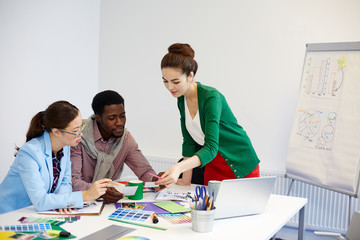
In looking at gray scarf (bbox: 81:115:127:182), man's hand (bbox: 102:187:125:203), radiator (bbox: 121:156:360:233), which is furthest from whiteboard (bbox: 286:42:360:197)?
man's hand (bbox: 102:187:125:203)

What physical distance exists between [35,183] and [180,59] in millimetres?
913

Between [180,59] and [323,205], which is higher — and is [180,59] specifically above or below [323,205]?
above

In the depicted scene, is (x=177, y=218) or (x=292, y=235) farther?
(x=292, y=235)

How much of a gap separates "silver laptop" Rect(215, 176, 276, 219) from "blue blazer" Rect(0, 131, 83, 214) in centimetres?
63

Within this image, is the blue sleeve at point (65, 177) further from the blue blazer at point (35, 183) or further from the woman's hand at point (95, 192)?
the woman's hand at point (95, 192)

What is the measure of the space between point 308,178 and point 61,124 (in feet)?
7.21

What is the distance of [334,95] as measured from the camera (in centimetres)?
303

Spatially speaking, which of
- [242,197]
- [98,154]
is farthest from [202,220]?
[98,154]

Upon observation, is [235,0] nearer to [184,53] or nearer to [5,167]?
[184,53]

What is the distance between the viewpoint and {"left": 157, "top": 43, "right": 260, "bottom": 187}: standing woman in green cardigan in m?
1.92

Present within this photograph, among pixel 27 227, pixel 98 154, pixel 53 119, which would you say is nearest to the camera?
pixel 27 227

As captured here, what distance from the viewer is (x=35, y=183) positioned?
1.65m

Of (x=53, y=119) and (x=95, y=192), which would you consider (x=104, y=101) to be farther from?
(x=95, y=192)

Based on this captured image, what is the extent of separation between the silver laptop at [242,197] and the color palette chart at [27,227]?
2.21 feet
